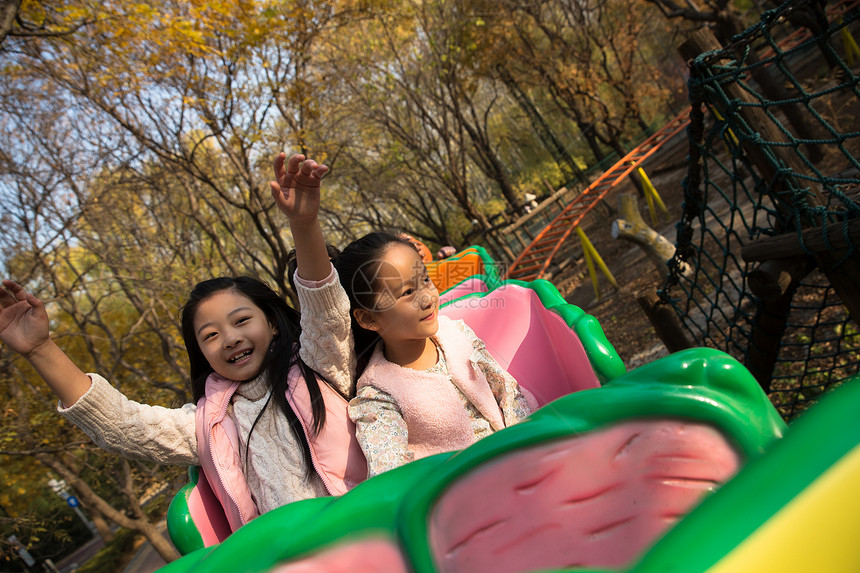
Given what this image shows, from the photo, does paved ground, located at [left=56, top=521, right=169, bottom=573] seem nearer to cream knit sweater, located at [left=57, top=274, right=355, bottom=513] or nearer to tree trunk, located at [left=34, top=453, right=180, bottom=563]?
tree trunk, located at [left=34, top=453, right=180, bottom=563]

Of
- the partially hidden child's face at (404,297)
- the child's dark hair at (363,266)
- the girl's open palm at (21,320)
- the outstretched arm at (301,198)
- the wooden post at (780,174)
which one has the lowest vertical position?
the wooden post at (780,174)

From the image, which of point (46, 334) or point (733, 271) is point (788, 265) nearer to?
point (46, 334)

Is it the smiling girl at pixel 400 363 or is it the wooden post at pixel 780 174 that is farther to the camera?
the wooden post at pixel 780 174

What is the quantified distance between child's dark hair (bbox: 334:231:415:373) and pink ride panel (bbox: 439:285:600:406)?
1.63ft

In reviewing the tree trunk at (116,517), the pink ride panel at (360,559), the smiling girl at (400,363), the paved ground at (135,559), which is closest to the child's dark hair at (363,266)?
the smiling girl at (400,363)

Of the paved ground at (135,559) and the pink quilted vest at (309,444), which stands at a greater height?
the pink quilted vest at (309,444)

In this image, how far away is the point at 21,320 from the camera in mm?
1498

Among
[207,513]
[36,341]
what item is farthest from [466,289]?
[36,341]

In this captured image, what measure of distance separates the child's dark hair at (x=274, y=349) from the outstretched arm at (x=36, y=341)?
369 mm

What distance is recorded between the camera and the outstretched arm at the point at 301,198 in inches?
52.1

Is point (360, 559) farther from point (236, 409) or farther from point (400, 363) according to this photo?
point (236, 409)

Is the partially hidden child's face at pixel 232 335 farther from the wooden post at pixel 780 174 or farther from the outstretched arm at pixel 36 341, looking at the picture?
the wooden post at pixel 780 174

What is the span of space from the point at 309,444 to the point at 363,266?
50 centimetres

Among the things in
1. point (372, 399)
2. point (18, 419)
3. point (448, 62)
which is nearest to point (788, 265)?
point (372, 399)
